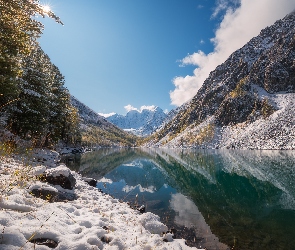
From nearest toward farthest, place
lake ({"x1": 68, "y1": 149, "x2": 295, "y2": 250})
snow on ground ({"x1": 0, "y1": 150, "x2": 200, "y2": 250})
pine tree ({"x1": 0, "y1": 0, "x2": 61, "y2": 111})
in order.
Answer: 1. snow on ground ({"x1": 0, "y1": 150, "x2": 200, "y2": 250})
2. pine tree ({"x1": 0, "y1": 0, "x2": 61, "y2": 111})
3. lake ({"x1": 68, "y1": 149, "x2": 295, "y2": 250})

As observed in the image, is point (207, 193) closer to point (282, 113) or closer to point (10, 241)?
point (10, 241)

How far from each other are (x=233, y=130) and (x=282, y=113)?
37057 mm

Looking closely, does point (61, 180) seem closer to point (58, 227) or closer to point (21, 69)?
point (58, 227)

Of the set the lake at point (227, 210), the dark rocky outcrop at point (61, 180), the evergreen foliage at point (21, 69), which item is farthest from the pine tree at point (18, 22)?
→ the lake at point (227, 210)

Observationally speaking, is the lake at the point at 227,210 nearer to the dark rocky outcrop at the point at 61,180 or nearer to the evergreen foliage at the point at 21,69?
the dark rocky outcrop at the point at 61,180

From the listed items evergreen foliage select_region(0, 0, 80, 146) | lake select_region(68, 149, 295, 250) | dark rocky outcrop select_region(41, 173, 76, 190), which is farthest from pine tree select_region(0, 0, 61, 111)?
lake select_region(68, 149, 295, 250)

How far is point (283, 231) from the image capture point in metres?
12.8

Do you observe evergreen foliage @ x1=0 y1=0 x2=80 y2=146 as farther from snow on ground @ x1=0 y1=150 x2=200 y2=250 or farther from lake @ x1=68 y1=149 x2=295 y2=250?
lake @ x1=68 y1=149 x2=295 y2=250

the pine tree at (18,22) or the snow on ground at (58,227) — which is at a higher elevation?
the pine tree at (18,22)

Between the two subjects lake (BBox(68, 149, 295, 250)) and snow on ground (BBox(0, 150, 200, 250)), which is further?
lake (BBox(68, 149, 295, 250))

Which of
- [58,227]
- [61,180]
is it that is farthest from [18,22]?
[58,227]

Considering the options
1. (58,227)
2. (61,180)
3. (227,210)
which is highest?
(58,227)

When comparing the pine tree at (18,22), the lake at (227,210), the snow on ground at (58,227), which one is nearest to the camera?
the snow on ground at (58,227)

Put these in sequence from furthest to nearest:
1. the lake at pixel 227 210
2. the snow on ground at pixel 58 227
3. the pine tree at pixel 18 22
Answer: the lake at pixel 227 210, the pine tree at pixel 18 22, the snow on ground at pixel 58 227
